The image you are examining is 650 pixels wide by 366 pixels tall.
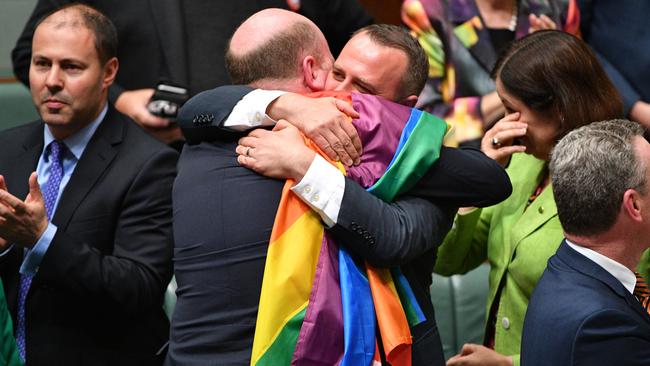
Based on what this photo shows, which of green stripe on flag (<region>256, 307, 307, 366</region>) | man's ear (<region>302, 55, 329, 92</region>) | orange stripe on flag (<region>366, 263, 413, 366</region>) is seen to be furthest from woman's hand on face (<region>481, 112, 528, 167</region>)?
green stripe on flag (<region>256, 307, 307, 366</region>)

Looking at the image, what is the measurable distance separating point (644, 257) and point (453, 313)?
133cm

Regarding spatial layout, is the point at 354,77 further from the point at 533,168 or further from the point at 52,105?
the point at 52,105

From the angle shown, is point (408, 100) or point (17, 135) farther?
point (17, 135)

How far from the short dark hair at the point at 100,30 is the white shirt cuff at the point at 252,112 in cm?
103

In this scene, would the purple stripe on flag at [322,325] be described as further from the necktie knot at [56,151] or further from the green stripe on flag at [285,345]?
the necktie knot at [56,151]

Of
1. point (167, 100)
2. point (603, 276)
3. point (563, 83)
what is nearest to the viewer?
point (603, 276)

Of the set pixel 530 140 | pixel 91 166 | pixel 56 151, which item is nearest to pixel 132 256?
pixel 91 166

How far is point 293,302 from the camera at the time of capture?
2164 mm

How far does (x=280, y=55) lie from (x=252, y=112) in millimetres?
137

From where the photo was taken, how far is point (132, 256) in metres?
3.00

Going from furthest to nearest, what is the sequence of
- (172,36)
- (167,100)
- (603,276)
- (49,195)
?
(172,36)
(167,100)
(49,195)
(603,276)

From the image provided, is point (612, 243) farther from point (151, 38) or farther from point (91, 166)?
point (151, 38)

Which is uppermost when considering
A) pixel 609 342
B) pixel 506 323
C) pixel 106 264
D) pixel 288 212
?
pixel 288 212

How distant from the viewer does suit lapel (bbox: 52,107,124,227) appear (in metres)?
3.02
